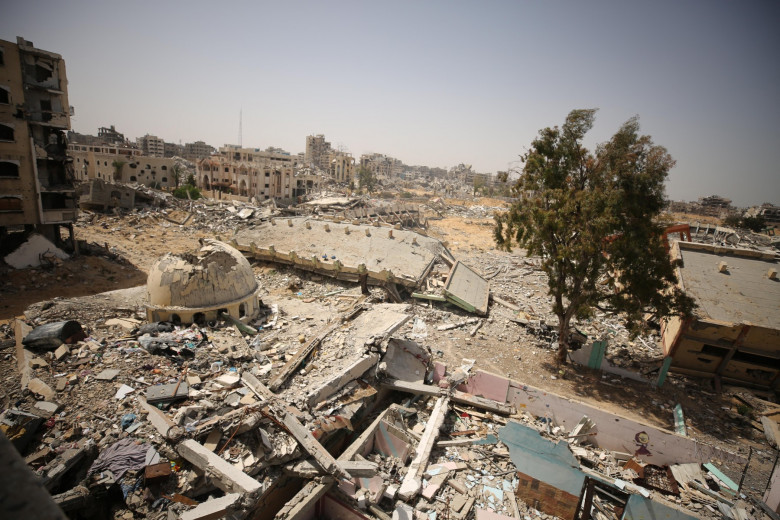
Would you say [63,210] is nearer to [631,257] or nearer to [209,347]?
[209,347]

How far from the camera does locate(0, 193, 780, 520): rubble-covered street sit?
6910 mm

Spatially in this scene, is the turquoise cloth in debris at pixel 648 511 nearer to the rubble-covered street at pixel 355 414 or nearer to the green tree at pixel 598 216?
the rubble-covered street at pixel 355 414

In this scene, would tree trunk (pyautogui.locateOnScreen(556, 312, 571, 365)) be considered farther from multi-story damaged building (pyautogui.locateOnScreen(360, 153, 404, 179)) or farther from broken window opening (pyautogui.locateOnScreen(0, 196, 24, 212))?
multi-story damaged building (pyautogui.locateOnScreen(360, 153, 404, 179))

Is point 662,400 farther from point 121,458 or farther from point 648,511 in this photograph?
point 121,458

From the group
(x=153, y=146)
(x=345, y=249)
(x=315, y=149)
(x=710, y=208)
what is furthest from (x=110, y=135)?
(x=710, y=208)

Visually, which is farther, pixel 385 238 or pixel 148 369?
pixel 385 238

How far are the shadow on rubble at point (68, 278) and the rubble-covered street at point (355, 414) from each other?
44cm

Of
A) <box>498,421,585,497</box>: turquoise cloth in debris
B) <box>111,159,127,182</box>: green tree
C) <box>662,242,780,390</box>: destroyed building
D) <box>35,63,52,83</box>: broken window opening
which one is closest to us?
<box>498,421,585,497</box>: turquoise cloth in debris

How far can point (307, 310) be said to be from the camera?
597 inches

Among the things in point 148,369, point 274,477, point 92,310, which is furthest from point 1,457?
point 92,310

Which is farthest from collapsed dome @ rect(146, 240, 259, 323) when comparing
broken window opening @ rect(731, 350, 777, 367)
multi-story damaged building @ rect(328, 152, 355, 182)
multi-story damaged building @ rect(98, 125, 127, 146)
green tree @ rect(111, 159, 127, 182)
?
multi-story damaged building @ rect(98, 125, 127, 146)

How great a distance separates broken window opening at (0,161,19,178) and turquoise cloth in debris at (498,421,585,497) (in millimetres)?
24351

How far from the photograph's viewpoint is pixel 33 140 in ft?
58.9

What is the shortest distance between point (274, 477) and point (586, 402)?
856 centimetres
